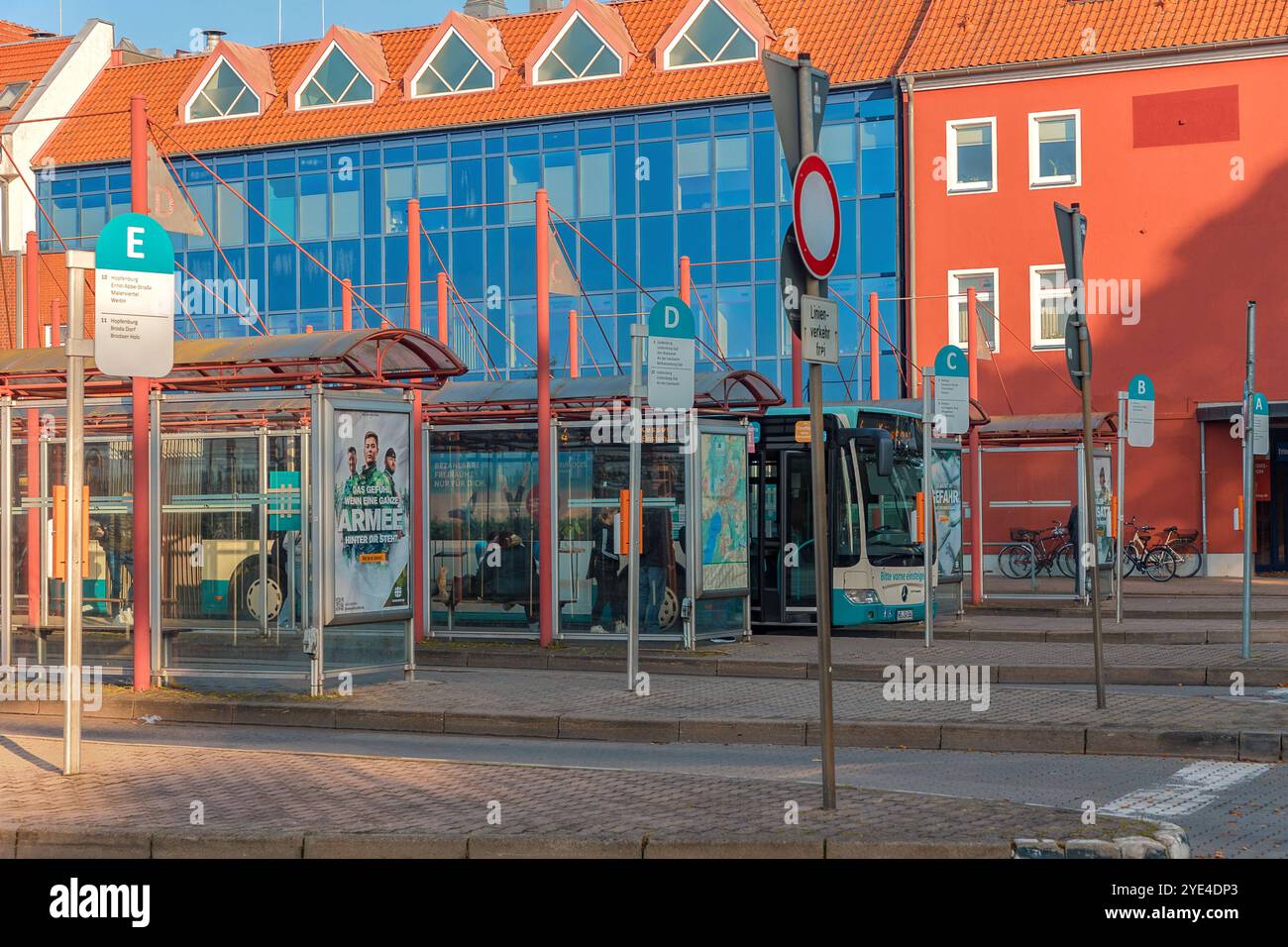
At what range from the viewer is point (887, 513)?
905 inches

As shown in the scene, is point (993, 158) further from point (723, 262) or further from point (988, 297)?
point (723, 262)

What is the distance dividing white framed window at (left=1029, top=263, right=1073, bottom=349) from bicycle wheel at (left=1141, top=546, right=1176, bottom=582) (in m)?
6.02

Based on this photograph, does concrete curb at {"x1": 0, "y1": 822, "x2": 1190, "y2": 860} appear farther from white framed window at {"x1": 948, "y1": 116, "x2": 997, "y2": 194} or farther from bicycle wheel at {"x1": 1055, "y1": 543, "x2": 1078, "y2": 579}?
white framed window at {"x1": 948, "y1": 116, "x2": 997, "y2": 194}

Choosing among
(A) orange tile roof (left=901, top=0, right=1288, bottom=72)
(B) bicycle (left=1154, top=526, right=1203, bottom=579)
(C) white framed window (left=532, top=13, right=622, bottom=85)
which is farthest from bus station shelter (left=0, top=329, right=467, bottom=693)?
(C) white framed window (left=532, top=13, right=622, bottom=85)

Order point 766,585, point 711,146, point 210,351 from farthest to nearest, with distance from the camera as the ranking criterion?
point 711,146, point 766,585, point 210,351

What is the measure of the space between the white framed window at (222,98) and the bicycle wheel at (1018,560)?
24793mm

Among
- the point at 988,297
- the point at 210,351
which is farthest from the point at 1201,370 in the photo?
the point at 210,351

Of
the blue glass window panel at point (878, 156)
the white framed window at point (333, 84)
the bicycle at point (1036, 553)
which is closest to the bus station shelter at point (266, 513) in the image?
the bicycle at point (1036, 553)

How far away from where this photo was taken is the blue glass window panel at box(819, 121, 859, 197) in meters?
41.3

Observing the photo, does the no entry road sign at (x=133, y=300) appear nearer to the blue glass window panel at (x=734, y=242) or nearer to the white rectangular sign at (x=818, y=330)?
the white rectangular sign at (x=818, y=330)

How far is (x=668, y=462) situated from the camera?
63.9 ft

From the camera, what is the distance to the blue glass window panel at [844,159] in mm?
41281
